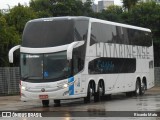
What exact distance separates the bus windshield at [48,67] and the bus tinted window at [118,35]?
2689 mm

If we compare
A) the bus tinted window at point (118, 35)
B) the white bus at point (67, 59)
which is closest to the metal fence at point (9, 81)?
the bus tinted window at point (118, 35)

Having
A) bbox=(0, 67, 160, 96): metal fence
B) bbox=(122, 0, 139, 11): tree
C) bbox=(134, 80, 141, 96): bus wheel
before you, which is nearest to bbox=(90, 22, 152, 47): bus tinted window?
bbox=(134, 80, 141, 96): bus wheel

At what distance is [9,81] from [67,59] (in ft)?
47.2

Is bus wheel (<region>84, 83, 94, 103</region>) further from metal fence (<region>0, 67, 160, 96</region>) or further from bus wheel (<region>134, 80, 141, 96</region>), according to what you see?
metal fence (<region>0, 67, 160, 96</region>)

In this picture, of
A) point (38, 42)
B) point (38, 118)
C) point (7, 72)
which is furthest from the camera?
point (7, 72)

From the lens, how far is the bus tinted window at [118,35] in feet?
82.3

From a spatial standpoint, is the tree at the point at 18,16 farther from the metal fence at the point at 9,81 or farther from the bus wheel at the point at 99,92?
the bus wheel at the point at 99,92

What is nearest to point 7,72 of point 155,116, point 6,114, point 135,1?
point 6,114

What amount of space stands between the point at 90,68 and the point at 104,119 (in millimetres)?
8748

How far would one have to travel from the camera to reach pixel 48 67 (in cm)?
2209

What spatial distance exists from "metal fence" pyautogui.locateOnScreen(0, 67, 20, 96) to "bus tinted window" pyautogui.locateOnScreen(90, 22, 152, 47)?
31.3 feet

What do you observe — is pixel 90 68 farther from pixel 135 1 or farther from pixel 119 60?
pixel 135 1

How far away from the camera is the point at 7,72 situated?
116 ft

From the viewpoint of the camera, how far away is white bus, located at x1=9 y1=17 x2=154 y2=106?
2200 centimetres
